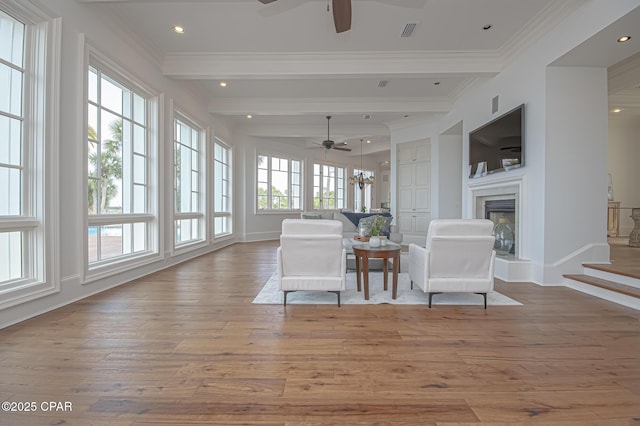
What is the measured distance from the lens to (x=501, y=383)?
1692 millimetres

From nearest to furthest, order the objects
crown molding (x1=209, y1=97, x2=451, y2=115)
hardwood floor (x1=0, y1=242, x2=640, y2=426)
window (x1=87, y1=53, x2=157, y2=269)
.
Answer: hardwood floor (x1=0, y1=242, x2=640, y2=426) < window (x1=87, y1=53, x2=157, y2=269) < crown molding (x1=209, y1=97, x2=451, y2=115)

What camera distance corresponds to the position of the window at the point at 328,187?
1109 cm

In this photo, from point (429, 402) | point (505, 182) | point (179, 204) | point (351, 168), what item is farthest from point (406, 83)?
point (351, 168)

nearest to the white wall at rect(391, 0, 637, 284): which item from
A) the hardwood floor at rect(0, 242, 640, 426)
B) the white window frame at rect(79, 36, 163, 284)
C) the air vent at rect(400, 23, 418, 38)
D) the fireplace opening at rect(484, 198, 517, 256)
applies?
the fireplace opening at rect(484, 198, 517, 256)

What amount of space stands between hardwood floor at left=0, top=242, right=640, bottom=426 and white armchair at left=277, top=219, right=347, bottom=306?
269mm

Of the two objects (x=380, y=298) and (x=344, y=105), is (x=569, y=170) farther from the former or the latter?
(x=344, y=105)

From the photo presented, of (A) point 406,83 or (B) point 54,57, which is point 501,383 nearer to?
(B) point 54,57

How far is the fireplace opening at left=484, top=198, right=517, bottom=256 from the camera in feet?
14.9

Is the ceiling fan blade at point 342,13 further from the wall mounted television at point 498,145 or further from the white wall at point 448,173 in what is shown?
the white wall at point 448,173

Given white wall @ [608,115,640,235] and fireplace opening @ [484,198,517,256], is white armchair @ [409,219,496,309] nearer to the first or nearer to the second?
fireplace opening @ [484,198,517,256]

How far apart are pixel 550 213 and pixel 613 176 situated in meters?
5.54

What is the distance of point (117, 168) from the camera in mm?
4027

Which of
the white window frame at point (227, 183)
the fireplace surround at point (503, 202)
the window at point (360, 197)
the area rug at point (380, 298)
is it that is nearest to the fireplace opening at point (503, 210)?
the fireplace surround at point (503, 202)

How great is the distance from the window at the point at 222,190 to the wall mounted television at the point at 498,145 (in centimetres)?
586
